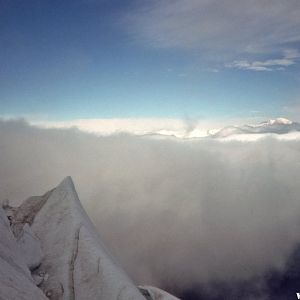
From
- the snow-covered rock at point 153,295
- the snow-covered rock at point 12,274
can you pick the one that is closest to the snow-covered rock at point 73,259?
the snow-covered rock at point 12,274

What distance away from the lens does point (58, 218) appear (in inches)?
2247

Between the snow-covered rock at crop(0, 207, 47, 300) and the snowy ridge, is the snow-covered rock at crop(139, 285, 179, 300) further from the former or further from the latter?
the snow-covered rock at crop(0, 207, 47, 300)

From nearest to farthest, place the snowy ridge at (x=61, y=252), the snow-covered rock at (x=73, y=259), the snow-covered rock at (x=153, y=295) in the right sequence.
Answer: the snowy ridge at (x=61, y=252)
the snow-covered rock at (x=73, y=259)
the snow-covered rock at (x=153, y=295)

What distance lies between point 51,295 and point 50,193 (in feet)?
70.5

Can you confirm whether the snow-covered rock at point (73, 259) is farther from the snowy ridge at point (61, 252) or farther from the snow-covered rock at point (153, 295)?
the snow-covered rock at point (153, 295)

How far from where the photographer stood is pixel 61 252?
5125cm

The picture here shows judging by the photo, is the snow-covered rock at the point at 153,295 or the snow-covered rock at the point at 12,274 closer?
the snow-covered rock at the point at 12,274

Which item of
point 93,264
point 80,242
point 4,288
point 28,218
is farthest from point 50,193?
point 4,288

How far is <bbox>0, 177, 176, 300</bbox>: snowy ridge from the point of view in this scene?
1768 inches

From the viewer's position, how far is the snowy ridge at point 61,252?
44906 mm

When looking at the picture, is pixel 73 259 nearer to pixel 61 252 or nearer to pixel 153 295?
pixel 61 252

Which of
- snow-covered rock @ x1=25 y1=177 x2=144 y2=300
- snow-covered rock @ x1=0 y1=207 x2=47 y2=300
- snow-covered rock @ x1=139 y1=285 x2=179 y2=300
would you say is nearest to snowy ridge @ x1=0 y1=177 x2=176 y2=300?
snow-covered rock @ x1=25 y1=177 x2=144 y2=300

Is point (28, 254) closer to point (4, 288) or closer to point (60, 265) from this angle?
point (60, 265)

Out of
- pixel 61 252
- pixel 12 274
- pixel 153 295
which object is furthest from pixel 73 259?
pixel 153 295
